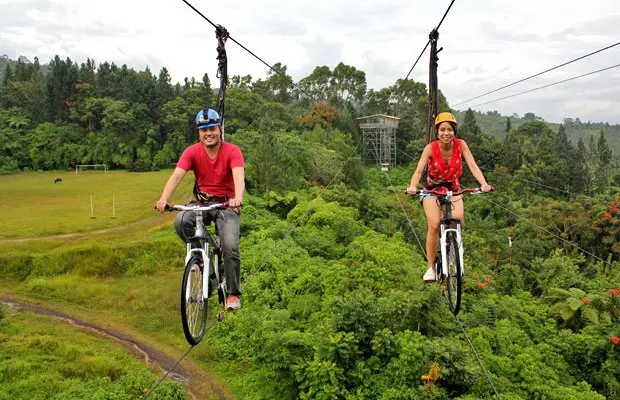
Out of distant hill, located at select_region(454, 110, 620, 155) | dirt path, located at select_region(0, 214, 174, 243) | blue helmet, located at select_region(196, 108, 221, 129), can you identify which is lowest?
dirt path, located at select_region(0, 214, 174, 243)

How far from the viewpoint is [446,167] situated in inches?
246

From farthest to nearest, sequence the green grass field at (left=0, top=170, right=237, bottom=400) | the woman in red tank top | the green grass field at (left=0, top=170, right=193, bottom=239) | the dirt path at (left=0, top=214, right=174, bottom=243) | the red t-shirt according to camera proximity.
Result: 1. the green grass field at (left=0, top=170, right=193, bottom=239)
2. the dirt path at (left=0, top=214, right=174, bottom=243)
3. the green grass field at (left=0, top=170, right=237, bottom=400)
4. the woman in red tank top
5. the red t-shirt

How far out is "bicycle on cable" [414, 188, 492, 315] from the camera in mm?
5816

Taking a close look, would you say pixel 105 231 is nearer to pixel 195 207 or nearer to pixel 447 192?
pixel 195 207

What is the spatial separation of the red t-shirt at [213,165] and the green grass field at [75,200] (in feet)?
70.4

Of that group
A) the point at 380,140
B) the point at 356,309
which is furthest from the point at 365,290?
the point at 380,140

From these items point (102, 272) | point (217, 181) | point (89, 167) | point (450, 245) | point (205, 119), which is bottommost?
point (102, 272)

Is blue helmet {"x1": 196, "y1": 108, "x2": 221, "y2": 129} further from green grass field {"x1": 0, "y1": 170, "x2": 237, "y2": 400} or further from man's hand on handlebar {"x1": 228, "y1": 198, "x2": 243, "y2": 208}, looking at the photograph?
green grass field {"x1": 0, "y1": 170, "x2": 237, "y2": 400}

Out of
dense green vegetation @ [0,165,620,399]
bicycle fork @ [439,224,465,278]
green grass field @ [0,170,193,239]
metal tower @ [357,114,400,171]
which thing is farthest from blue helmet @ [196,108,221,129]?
metal tower @ [357,114,400,171]

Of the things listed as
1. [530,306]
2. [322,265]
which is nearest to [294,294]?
[322,265]

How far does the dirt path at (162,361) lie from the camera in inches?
471

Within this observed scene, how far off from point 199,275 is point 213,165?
4.29 feet

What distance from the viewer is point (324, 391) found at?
933 centimetres

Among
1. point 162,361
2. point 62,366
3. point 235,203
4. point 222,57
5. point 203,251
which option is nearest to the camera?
point 235,203
